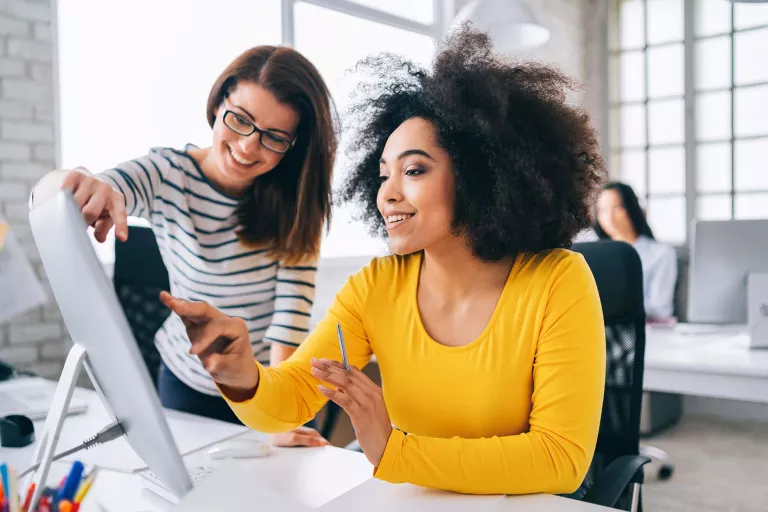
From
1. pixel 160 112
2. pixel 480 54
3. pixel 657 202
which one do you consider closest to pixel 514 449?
pixel 480 54

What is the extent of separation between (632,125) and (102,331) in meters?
4.79

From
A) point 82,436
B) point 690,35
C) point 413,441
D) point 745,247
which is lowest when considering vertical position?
point 82,436

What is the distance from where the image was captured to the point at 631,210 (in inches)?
146

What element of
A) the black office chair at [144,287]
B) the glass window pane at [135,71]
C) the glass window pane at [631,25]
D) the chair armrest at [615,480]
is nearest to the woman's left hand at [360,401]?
the chair armrest at [615,480]

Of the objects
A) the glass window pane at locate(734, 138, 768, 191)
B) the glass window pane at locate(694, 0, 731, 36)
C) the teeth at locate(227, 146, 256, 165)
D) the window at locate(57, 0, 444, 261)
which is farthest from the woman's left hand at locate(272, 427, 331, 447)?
the glass window pane at locate(694, 0, 731, 36)

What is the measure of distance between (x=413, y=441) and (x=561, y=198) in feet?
1.69

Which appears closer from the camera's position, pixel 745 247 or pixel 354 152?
pixel 354 152

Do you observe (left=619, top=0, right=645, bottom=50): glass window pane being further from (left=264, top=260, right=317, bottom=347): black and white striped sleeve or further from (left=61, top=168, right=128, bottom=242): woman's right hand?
(left=61, top=168, right=128, bottom=242): woman's right hand

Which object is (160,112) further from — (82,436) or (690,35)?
(690,35)

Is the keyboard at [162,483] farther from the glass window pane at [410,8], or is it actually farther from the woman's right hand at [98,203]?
the glass window pane at [410,8]

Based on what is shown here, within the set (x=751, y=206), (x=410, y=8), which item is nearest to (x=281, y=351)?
(x=410, y=8)

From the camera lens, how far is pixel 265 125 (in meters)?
1.36

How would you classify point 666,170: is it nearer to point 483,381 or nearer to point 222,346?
point 483,381

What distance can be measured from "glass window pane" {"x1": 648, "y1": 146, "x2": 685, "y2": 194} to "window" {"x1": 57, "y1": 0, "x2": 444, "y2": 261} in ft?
8.07
